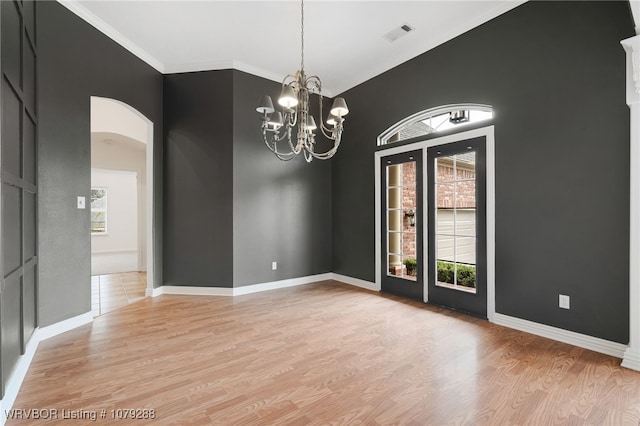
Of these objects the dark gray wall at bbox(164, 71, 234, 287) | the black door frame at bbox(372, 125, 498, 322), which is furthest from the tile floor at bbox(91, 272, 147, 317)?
the black door frame at bbox(372, 125, 498, 322)

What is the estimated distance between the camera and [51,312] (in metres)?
3.02

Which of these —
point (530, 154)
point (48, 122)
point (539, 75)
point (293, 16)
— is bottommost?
point (530, 154)

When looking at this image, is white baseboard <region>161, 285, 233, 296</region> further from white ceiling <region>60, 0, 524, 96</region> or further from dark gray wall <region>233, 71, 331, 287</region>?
white ceiling <region>60, 0, 524, 96</region>

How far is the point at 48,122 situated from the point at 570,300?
5.31 meters

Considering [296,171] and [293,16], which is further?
[296,171]

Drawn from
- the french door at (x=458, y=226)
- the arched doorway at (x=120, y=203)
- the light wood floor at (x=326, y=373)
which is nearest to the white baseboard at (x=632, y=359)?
the light wood floor at (x=326, y=373)

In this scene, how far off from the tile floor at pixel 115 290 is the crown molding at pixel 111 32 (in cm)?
335

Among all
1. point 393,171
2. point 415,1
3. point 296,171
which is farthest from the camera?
point 296,171

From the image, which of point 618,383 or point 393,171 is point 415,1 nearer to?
point 393,171

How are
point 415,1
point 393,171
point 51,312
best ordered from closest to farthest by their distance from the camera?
1. point 51,312
2. point 415,1
3. point 393,171

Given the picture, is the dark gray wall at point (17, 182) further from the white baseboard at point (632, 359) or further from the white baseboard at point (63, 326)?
the white baseboard at point (632, 359)

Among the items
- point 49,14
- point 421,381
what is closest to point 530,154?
point 421,381

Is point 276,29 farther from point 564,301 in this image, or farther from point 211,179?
point 564,301

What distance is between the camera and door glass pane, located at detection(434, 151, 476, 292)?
3.62 metres
